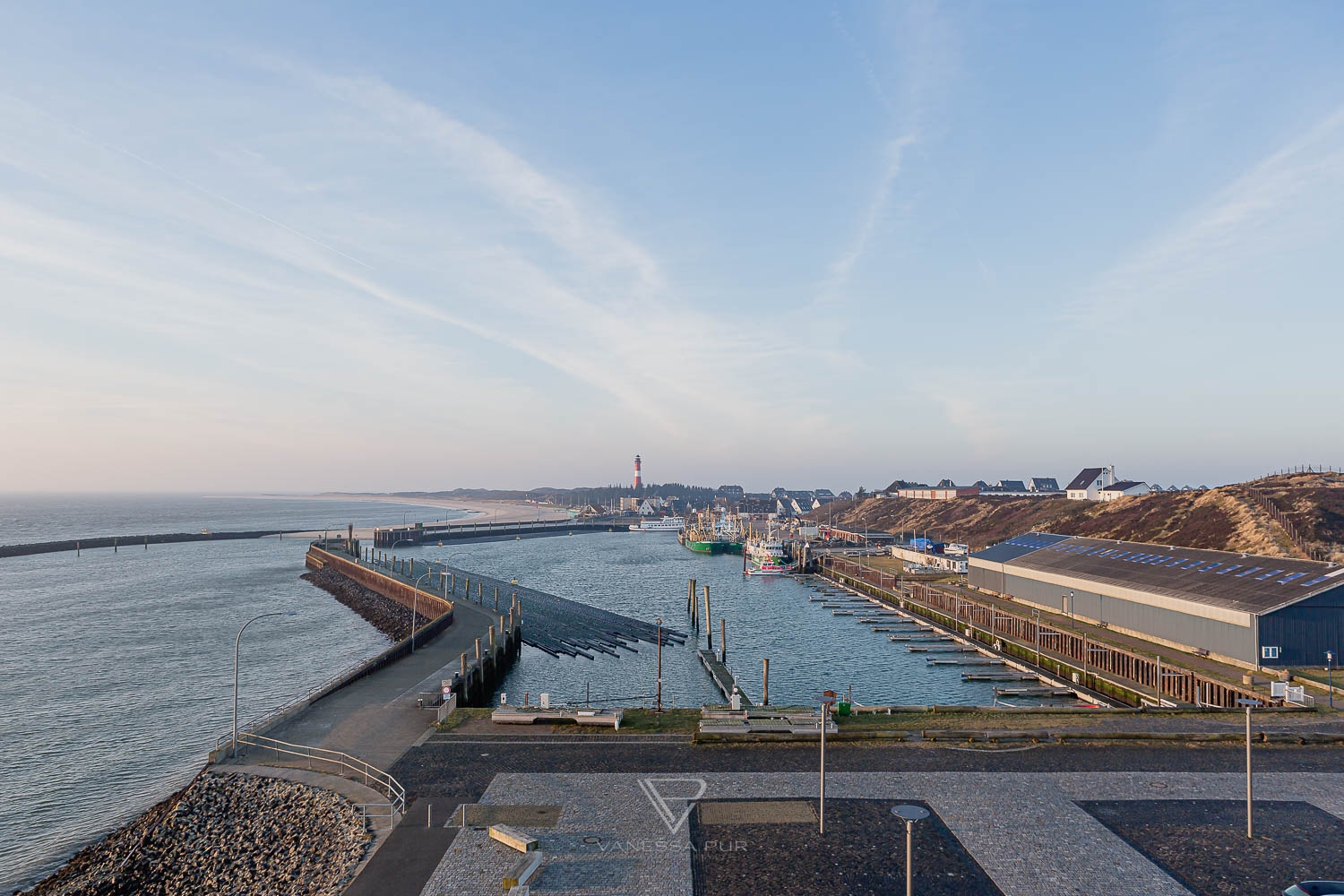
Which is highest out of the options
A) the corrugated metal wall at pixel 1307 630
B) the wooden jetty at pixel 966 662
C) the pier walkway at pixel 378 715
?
the corrugated metal wall at pixel 1307 630

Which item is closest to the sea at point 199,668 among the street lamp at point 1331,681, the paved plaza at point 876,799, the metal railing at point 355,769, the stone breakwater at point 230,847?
the stone breakwater at point 230,847

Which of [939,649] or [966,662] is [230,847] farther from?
[939,649]

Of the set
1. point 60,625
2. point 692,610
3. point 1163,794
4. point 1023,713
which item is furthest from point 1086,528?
point 60,625

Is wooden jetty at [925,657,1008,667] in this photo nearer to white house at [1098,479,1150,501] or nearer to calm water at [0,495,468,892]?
calm water at [0,495,468,892]

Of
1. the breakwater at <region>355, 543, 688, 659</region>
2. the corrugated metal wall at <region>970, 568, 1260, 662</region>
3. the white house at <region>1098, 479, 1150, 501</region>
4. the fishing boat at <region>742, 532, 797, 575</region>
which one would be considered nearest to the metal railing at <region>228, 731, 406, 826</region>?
the breakwater at <region>355, 543, 688, 659</region>

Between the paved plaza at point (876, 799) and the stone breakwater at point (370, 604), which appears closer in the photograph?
the paved plaza at point (876, 799)

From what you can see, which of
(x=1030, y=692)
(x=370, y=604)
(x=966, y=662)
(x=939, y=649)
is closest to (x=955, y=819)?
(x=1030, y=692)

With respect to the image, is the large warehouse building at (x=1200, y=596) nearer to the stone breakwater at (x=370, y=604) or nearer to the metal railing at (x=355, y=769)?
the metal railing at (x=355, y=769)
